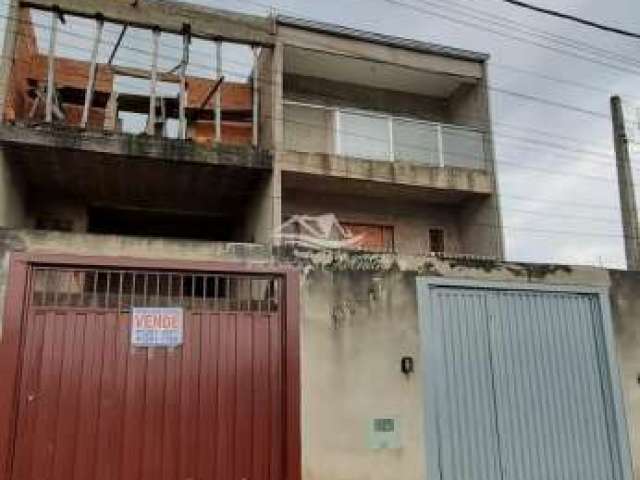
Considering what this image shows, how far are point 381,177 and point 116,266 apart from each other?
7797 mm

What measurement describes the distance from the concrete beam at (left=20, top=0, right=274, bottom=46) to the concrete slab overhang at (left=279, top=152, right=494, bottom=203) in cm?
254

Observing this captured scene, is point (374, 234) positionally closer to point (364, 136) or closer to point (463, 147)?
point (364, 136)

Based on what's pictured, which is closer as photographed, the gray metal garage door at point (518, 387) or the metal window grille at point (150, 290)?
the metal window grille at point (150, 290)

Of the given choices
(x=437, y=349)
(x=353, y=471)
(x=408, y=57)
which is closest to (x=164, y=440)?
(x=353, y=471)

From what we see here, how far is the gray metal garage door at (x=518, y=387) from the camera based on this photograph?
20.1 feet

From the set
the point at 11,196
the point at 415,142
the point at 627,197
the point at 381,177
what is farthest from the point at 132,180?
the point at 627,197

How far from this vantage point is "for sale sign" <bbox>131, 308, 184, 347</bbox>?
18.0ft

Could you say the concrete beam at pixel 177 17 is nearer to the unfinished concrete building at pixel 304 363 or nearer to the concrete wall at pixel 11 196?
the concrete wall at pixel 11 196

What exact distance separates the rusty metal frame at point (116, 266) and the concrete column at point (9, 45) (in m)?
6.73

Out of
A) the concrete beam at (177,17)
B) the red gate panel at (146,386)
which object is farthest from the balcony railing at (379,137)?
the red gate panel at (146,386)

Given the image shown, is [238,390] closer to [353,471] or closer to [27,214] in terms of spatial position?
[353,471]

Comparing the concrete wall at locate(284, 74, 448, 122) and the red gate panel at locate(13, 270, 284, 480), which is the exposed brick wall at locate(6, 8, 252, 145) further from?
the red gate panel at locate(13, 270, 284, 480)

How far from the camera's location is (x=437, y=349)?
624 cm

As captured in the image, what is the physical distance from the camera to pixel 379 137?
1299 centimetres
